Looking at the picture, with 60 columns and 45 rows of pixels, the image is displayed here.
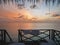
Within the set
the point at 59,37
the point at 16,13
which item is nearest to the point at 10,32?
the point at 16,13

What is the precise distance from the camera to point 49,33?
574 centimetres

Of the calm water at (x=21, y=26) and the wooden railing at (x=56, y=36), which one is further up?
the calm water at (x=21, y=26)

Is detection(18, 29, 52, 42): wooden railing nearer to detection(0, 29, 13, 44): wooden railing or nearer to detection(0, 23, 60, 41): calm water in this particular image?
detection(0, 23, 60, 41): calm water

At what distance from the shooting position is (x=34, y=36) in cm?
575

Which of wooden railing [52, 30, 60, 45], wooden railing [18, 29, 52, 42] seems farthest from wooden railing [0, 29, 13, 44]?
wooden railing [52, 30, 60, 45]

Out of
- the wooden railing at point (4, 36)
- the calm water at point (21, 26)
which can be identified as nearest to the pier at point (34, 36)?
the wooden railing at point (4, 36)

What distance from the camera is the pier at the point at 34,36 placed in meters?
5.51

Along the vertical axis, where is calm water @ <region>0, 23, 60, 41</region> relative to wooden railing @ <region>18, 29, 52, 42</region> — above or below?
above

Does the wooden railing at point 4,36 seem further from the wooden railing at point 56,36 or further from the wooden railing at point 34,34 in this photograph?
the wooden railing at point 56,36

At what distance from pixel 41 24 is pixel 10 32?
926 millimetres

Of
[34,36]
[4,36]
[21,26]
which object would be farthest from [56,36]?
[4,36]

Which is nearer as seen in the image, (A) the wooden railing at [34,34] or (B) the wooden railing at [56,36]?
(B) the wooden railing at [56,36]

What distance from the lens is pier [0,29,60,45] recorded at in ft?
18.1

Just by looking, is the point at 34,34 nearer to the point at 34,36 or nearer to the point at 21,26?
the point at 34,36
